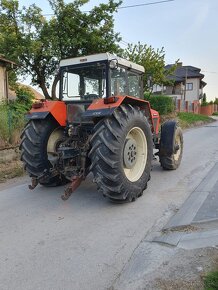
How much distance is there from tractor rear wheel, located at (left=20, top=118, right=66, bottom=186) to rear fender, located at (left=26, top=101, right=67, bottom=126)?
0.17 meters

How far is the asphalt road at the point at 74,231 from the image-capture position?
3020 millimetres

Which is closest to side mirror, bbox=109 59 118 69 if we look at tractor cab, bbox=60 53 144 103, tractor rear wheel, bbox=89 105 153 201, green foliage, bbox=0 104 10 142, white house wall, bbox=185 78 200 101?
tractor cab, bbox=60 53 144 103

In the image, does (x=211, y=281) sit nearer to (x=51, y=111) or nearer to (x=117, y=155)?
(x=117, y=155)

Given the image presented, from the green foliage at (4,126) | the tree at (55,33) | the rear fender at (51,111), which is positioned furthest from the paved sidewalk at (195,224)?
the tree at (55,33)

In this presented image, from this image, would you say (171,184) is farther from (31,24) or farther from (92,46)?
(31,24)

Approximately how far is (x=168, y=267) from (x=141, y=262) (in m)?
A: 0.28

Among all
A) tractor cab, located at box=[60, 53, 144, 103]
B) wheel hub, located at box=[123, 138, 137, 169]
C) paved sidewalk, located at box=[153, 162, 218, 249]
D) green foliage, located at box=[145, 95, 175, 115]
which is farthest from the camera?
green foliage, located at box=[145, 95, 175, 115]

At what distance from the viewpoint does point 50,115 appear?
18.6 ft

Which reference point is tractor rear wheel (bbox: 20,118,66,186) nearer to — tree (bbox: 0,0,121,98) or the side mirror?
the side mirror

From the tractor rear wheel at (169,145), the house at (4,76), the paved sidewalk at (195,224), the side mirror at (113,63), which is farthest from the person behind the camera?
the house at (4,76)

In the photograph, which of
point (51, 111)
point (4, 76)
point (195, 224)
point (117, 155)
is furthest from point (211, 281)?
point (4, 76)

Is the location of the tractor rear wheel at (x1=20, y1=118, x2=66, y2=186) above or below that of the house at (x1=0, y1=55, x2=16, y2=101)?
below

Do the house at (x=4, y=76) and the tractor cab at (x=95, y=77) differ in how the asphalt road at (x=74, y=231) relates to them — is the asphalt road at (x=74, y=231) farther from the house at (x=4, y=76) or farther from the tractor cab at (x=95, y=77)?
the house at (x=4, y=76)

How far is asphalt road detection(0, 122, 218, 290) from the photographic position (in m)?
3.02
